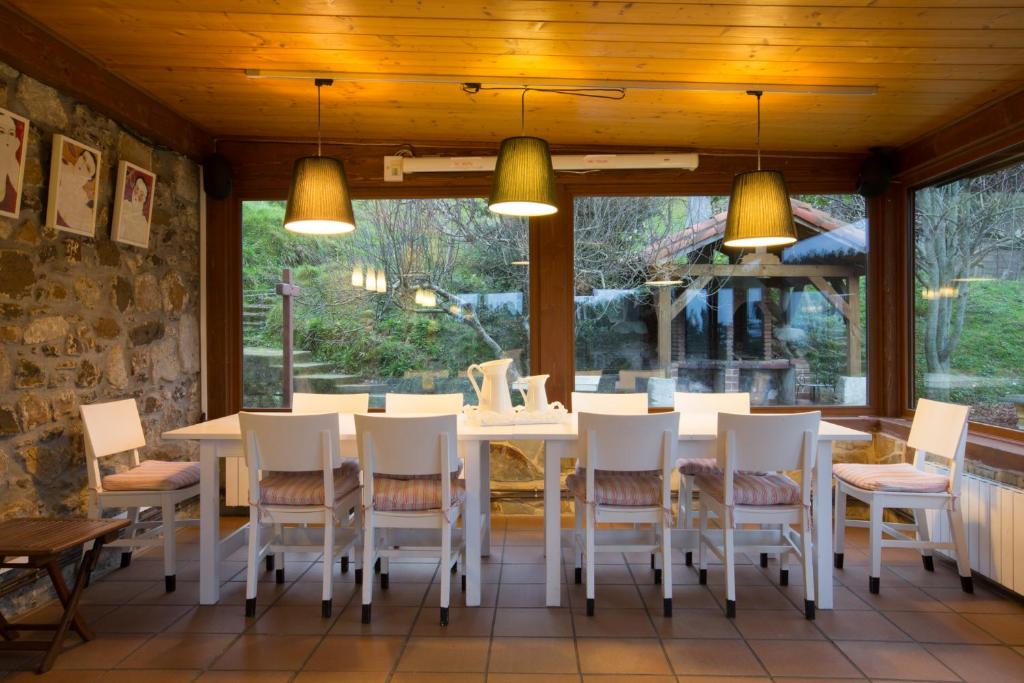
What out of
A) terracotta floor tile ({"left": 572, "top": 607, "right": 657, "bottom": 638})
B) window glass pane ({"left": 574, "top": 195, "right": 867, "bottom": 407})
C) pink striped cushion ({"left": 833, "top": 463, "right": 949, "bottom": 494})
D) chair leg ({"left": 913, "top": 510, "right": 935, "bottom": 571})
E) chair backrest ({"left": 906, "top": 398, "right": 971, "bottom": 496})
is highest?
window glass pane ({"left": 574, "top": 195, "right": 867, "bottom": 407})

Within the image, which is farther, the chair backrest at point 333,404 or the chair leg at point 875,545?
the chair backrest at point 333,404

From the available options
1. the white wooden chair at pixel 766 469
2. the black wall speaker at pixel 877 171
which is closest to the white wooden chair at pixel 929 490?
the white wooden chair at pixel 766 469

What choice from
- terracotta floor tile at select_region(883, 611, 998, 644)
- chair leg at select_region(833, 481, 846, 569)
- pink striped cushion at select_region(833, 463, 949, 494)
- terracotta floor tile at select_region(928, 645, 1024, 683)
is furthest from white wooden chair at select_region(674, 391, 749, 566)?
terracotta floor tile at select_region(928, 645, 1024, 683)

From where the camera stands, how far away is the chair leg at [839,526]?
382 cm

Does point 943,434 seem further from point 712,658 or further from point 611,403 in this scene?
point 712,658

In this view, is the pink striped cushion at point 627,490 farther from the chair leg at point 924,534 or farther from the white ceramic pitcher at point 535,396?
the chair leg at point 924,534

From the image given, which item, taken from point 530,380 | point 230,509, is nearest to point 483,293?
point 530,380

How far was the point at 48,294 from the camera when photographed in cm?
336

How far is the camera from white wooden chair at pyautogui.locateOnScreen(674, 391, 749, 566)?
3840mm

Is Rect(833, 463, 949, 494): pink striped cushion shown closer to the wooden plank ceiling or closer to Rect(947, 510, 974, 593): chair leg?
Rect(947, 510, 974, 593): chair leg

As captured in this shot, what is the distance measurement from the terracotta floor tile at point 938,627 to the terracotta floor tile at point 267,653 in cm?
242

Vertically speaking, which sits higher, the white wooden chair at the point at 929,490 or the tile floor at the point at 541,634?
the white wooden chair at the point at 929,490

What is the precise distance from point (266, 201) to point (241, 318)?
2.72 feet

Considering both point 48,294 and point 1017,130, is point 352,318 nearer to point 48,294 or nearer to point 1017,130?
point 48,294
